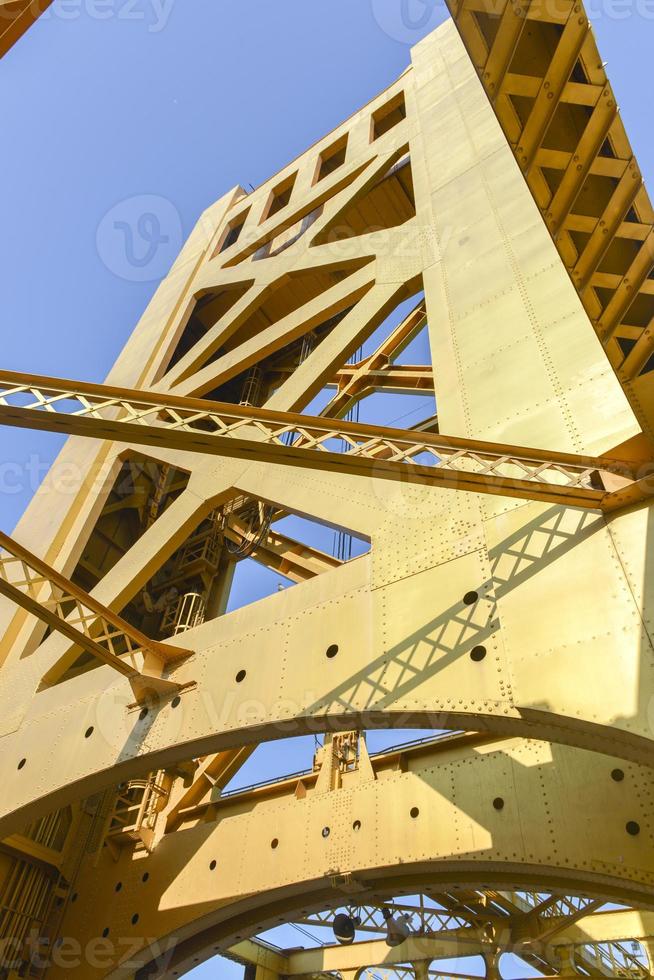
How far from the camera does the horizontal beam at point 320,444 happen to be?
5.47 meters

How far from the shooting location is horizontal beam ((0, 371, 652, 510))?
5473 mm

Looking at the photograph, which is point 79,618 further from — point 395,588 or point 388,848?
point 388,848

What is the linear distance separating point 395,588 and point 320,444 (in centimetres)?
147

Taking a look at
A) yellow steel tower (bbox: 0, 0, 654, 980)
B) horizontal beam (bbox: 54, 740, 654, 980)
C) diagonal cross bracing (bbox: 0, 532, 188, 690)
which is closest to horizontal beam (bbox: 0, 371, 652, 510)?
yellow steel tower (bbox: 0, 0, 654, 980)

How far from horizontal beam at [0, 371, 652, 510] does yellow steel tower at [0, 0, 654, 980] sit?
0.03 m

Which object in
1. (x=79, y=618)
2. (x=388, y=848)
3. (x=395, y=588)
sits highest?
(x=79, y=618)

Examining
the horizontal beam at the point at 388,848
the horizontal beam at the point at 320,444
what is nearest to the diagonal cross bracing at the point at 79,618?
the horizontal beam at the point at 320,444

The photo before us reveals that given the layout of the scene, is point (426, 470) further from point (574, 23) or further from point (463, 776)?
point (463, 776)

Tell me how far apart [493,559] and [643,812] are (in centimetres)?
345

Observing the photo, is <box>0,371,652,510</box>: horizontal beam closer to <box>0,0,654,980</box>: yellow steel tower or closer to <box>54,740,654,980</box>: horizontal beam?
<box>0,0,654,980</box>: yellow steel tower

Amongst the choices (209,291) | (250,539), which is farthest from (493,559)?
(209,291)

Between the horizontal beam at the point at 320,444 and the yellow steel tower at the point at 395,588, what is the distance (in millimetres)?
26

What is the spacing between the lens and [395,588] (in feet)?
20.9

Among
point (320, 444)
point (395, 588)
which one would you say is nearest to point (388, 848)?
point (395, 588)
